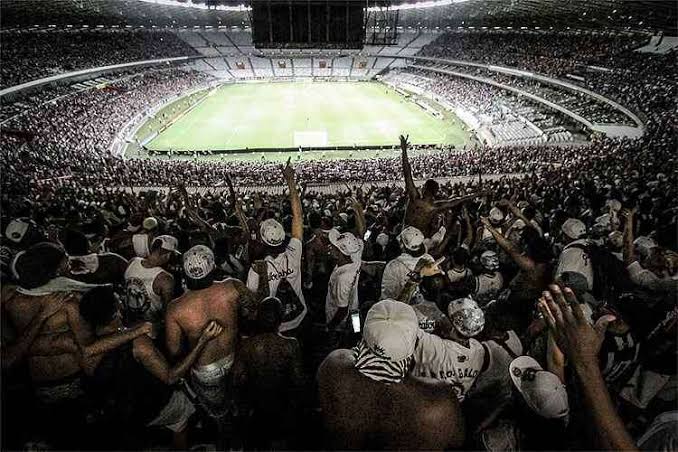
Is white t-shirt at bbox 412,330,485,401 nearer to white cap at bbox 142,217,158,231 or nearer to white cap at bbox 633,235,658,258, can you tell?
white cap at bbox 633,235,658,258

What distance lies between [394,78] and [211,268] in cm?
5882

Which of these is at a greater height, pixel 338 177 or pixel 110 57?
pixel 110 57

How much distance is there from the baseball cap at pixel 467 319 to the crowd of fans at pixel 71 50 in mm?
33986

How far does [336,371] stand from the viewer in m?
2.48

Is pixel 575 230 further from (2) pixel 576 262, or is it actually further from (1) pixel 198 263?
(1) pixel 198 263

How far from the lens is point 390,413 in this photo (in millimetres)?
2344

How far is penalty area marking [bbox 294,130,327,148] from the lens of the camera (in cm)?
3316

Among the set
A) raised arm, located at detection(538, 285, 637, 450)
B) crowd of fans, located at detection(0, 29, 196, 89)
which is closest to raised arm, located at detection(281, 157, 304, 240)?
raised arm, located at detection(538, 285, 637, 450)

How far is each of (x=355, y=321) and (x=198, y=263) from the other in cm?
204

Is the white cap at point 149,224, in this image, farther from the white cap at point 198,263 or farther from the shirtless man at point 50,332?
the white cap at point 198,263

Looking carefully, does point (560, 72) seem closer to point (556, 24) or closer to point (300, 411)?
point (556, 24)

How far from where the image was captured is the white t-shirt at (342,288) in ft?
15.0

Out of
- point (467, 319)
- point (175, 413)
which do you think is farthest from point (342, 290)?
point (175, 413)

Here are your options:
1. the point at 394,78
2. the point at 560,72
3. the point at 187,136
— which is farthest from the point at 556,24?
the point at 187,136
